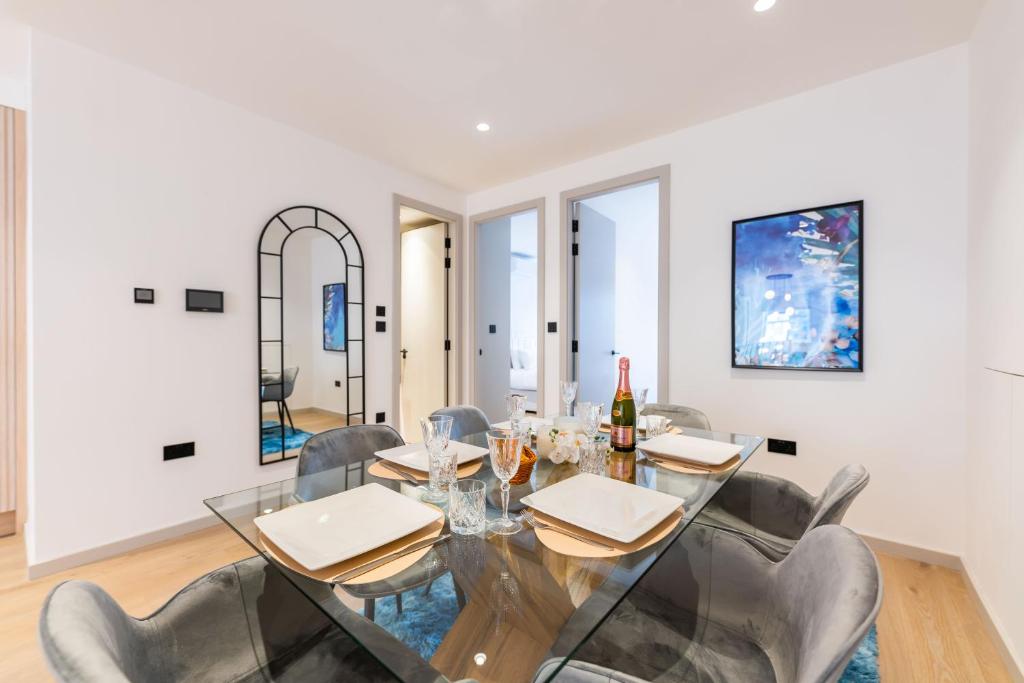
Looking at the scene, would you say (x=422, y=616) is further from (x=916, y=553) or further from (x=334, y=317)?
(x=334, y=317)

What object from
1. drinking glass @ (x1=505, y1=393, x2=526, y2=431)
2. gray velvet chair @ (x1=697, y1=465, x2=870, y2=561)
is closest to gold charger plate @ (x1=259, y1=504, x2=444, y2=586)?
drinking glass @ (x1=505, y1=393, x2=526, y2=431)

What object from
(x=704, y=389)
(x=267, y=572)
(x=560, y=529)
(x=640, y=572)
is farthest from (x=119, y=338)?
(x=704, y=389)

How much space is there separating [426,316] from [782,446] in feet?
10.7

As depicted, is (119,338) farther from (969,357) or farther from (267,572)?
(969,357)

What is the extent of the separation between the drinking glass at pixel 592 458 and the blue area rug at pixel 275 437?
95.7 inches

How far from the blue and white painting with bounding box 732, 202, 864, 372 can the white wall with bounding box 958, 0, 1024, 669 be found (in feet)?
1.51

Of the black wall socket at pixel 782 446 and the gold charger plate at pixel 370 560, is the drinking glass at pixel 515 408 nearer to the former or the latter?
the gold charger plate at pixel 370 560

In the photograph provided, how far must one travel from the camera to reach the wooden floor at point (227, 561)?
1.59 metres

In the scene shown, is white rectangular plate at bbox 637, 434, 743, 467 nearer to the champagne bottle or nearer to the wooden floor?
the champagne bottle

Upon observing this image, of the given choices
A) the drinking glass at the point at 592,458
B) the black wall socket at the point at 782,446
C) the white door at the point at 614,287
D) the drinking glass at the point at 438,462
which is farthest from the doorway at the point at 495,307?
the drinking glass at the point at 438,462

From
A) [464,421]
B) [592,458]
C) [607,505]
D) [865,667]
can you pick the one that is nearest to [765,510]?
[865,667]

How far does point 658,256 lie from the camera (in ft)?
11.2

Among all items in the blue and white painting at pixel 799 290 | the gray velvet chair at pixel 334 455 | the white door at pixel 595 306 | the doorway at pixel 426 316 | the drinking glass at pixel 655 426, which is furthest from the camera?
→ the doorway at pixel 426 316

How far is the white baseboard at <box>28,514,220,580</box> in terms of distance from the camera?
7.05ft
